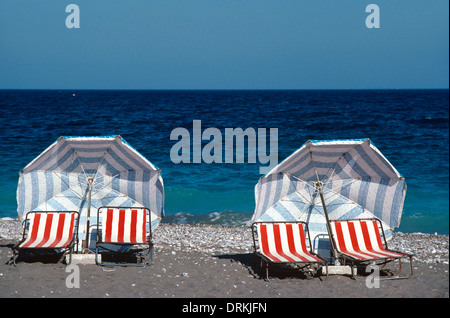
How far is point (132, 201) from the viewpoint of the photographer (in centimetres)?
745

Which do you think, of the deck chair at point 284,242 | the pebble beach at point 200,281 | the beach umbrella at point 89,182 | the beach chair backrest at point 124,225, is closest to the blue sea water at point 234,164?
the pebble beach at point 200,281

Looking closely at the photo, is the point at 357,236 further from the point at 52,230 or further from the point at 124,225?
the point at 52,230

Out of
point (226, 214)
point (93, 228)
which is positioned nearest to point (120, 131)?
point (226, 214)

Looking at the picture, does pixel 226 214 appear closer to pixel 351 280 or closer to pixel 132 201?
pixel 132 201

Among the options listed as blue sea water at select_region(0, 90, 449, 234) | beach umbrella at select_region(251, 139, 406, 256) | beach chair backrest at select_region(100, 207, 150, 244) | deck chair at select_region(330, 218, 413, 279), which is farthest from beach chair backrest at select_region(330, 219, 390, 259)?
blue sea water at select_region(0, 90, 449, 234)

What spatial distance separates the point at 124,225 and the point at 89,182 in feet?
2.89

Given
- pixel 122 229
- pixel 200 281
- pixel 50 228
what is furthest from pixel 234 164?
pixel 200 281

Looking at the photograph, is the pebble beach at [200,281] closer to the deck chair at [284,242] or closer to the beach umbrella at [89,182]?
the deck chair at [284,242]

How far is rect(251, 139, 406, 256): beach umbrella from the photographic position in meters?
6.63

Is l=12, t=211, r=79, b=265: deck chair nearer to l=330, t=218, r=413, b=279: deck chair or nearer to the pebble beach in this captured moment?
the pebble beach

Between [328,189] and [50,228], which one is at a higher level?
[328,189]

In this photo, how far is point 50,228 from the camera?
7125 millimetres

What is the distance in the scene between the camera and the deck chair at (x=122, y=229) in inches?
272
